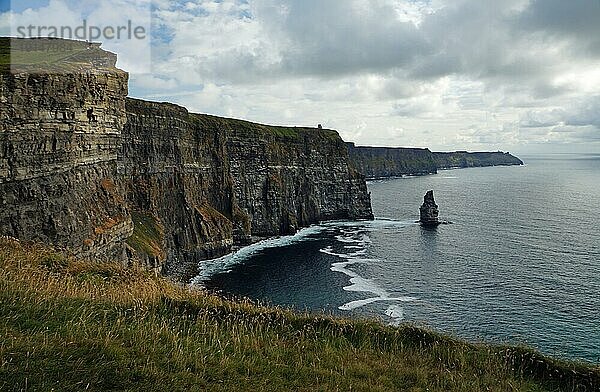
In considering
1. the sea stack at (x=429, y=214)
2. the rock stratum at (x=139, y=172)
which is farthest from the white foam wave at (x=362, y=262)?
the rock stratum at (x=139, y=172)

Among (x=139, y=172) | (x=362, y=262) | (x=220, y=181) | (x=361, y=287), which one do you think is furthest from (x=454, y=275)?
(x=220, y=181)

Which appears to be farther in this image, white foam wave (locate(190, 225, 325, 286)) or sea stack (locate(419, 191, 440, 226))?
sea stack (locate(419, 191, 440, 226))

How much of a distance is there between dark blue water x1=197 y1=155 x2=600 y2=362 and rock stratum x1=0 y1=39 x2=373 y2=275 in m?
7.60

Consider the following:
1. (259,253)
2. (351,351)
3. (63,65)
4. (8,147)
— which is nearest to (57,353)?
Answer: (351,351)

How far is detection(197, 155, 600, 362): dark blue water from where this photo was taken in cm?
4400

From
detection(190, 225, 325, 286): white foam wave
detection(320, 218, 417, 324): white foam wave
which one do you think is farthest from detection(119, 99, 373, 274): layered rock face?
detection(320, 218, 417, 324): white foam wave

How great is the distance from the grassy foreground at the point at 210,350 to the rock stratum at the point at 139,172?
20809 mm

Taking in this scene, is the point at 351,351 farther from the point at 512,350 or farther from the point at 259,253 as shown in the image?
the point at 259,253

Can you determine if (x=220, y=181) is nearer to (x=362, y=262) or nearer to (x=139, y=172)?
(x=139, y=172)

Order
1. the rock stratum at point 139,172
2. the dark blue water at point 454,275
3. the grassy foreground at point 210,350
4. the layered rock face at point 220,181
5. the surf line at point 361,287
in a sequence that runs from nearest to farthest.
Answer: the grassy foreground at point 210,350 → the rock stratum at point 139,172 → the dark blue water at point 454,275 → the surf line at point 361,287 → the layered rock face at point 220,181

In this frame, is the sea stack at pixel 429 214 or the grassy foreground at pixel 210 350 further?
the sea stack at pixel 429 214

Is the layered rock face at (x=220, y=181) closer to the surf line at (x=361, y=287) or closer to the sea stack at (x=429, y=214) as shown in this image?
the sea stack at (x=429, y=214)

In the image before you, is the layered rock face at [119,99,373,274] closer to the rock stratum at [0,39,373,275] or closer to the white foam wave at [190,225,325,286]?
the rock stratum at [0,39,373,275]

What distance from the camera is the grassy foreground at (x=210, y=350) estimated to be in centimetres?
906
